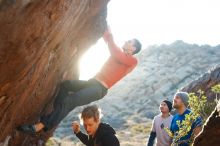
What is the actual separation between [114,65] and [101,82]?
0.62 m

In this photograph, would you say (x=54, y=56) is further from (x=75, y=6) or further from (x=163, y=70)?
(x=163, y=70)

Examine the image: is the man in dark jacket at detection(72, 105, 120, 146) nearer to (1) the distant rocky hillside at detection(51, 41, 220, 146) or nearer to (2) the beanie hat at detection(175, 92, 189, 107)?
(2) the beanie hat at detection(175, 92, 189, 107)

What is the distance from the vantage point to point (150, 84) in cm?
7506

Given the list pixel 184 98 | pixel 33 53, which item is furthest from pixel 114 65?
pixel 33 53

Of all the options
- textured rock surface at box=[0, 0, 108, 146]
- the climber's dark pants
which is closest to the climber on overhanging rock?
the climber's dark pants

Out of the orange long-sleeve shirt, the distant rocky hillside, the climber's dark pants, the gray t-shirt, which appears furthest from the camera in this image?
the distant rocky hillside

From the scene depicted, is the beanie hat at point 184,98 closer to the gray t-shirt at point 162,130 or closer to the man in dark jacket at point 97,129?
the gray t-shirt at point 162,130

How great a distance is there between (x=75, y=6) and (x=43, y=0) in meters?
2.01

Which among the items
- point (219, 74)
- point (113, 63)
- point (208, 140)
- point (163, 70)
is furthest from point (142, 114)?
point (208, 140)

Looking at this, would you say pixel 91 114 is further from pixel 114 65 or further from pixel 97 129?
pixel 114 65

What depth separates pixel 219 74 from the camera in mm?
22734

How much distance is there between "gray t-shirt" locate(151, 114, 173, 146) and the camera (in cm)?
1085

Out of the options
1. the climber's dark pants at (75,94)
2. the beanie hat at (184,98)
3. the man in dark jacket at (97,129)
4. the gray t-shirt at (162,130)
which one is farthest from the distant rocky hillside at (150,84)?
the man in dark jacket at (97,129)

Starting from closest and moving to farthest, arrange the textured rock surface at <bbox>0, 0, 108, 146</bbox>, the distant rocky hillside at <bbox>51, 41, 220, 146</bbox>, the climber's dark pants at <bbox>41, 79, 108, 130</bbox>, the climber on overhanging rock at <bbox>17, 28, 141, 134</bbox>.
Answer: the textured rock surface at <bbox>0, 0, 108, 146</bbox>, the climber's dark pants at <bbox>41, 79, 108, 130</bbox>, the climber on overhanging rock at <bbox>17, 28, 141, 134</bbox>, the distant rocky hillside at <bbox>51, 41, 220, 146</bbox>
